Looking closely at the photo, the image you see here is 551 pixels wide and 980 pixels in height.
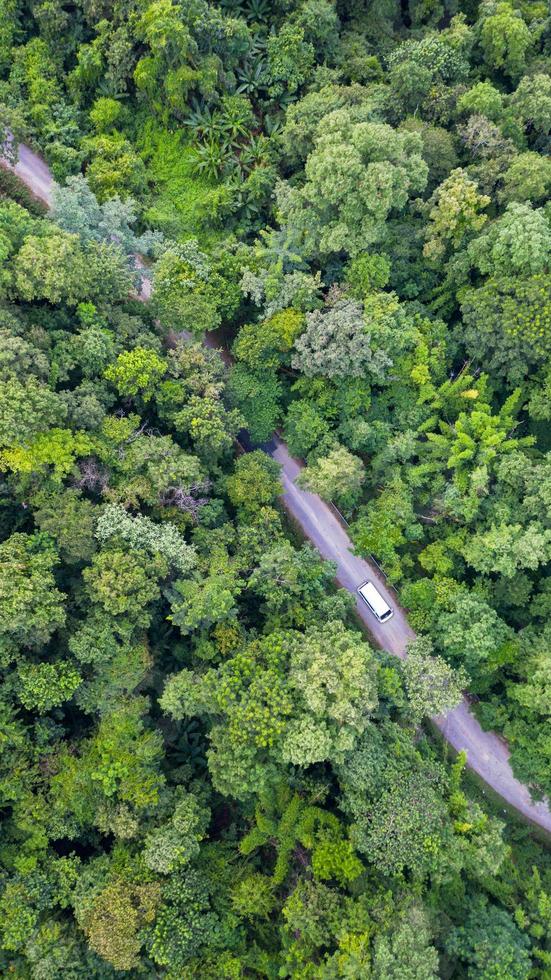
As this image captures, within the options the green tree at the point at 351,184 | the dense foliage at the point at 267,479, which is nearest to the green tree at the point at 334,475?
the dense foliage at the point at 267,479

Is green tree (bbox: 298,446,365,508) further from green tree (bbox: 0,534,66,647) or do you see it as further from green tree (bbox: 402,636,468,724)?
green tree (bbox: 0,534,66,647)

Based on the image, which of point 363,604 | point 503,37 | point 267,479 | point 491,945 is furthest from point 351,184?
point 491,945

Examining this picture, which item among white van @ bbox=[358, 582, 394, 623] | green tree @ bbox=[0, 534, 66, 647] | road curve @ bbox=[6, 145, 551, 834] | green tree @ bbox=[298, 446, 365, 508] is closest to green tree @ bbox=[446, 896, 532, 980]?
road curve @ bbox=[6, 145, 551, 834]

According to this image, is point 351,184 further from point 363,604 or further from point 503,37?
point 363,604

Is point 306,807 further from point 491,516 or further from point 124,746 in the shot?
point 491,516

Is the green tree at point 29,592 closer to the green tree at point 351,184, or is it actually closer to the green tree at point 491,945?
the green tree at point 351,184

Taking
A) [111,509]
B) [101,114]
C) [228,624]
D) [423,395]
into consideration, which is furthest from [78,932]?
[101,114]
